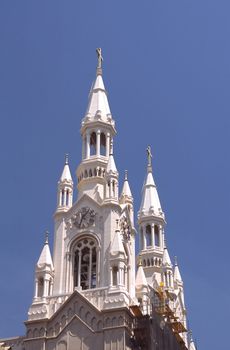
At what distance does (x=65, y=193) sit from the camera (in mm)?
65250

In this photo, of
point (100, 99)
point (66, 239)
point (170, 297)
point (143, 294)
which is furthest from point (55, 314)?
point (100, 99)

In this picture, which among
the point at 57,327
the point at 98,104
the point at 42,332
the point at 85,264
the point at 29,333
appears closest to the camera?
the point at 57,327

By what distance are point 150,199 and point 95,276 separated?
73.9ft

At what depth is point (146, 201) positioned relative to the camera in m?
82.4

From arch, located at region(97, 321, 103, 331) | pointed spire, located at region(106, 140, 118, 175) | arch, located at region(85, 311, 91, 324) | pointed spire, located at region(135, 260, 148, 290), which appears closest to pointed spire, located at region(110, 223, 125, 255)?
arch, located at region(85, 311, 91, 324)

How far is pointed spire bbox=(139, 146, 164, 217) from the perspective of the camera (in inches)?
3191

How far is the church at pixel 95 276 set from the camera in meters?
56.8

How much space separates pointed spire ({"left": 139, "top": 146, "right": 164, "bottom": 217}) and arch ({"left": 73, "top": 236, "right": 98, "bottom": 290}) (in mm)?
19508

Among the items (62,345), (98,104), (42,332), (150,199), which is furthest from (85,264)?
(150,199)

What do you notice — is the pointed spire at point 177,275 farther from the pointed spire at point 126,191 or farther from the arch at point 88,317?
the arch at point 88,317

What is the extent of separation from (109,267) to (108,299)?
109 inches

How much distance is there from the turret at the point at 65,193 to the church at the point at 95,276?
0.28ft

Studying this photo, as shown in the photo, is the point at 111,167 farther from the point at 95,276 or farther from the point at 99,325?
the point at 99,325

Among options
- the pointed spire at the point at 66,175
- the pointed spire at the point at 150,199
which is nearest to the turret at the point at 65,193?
the pointed spire at the point at 66,175
